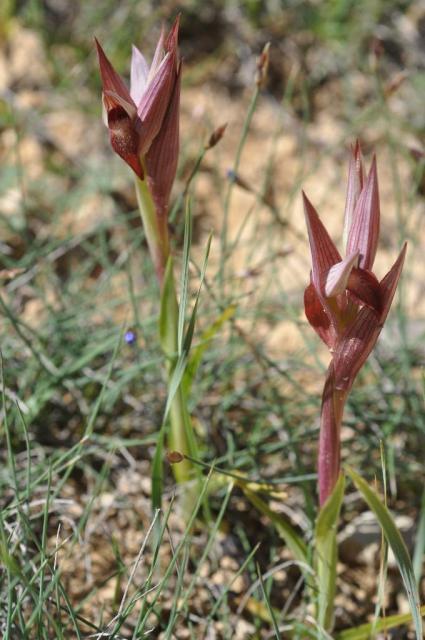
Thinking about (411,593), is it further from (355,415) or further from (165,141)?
(165,141)

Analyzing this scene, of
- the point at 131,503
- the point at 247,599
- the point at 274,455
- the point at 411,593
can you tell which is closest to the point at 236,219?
the point at 274,455

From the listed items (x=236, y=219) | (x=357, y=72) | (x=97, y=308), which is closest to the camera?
(x=97, y=308)

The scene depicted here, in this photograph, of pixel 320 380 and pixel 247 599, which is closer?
pixel 247 599

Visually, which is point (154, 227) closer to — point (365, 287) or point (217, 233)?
point (365, 287)

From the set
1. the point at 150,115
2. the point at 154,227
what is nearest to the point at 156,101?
the point at 150,115

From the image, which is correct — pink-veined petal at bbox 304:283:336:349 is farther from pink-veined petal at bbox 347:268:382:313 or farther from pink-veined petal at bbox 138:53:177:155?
pink-veined petal at bbox 138:53:177:155

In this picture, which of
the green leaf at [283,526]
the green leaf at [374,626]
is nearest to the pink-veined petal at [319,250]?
the green leaf at [283,526]
